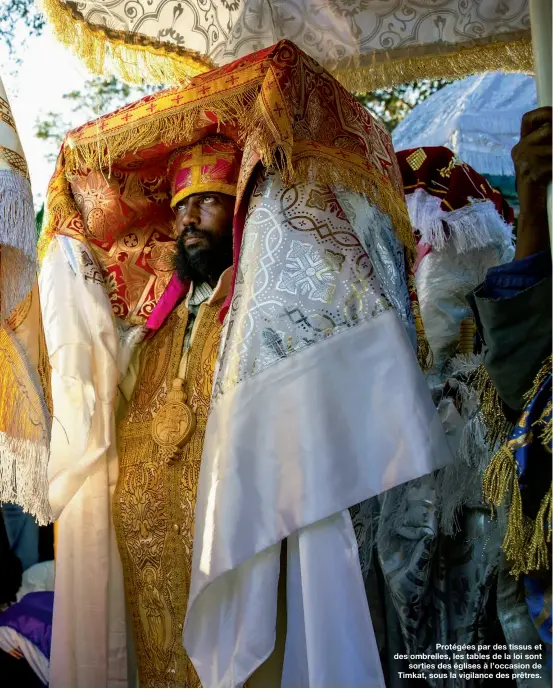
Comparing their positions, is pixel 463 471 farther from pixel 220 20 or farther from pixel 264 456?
pixel 220 20

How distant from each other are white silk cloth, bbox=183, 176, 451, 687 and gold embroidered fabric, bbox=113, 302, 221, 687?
0.58 meters

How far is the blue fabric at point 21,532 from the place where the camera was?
5824mm

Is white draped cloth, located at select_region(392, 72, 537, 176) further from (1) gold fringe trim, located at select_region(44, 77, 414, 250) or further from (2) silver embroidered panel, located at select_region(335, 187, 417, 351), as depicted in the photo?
(2) silver embroidered panel, located at select_region(335, 187, 417, 351)

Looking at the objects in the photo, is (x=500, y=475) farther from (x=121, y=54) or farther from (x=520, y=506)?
(x=121, y=54)

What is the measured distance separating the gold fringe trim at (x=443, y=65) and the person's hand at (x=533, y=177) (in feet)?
5.11

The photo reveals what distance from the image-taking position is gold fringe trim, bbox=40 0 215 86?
4344 millimetres

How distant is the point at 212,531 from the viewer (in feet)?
11.0

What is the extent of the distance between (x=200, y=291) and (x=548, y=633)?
2135 mm

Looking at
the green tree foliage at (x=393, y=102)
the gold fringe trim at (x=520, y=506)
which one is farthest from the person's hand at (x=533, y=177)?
the green tree foliage at (x=393, y=102)

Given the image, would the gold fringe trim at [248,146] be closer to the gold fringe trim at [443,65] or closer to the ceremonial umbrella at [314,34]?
the ceremonial umbrella at [314,34]

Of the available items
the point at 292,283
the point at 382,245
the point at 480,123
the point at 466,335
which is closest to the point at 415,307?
the point at 382,245

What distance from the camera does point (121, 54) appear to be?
14.7 feet

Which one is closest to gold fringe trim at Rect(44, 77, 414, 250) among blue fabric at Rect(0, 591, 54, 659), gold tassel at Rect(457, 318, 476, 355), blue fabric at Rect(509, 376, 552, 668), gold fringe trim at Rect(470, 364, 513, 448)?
gold tassel at Rect(457, 318, 476, 355)

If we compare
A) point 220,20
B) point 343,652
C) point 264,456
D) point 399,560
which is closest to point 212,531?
point 264,456
